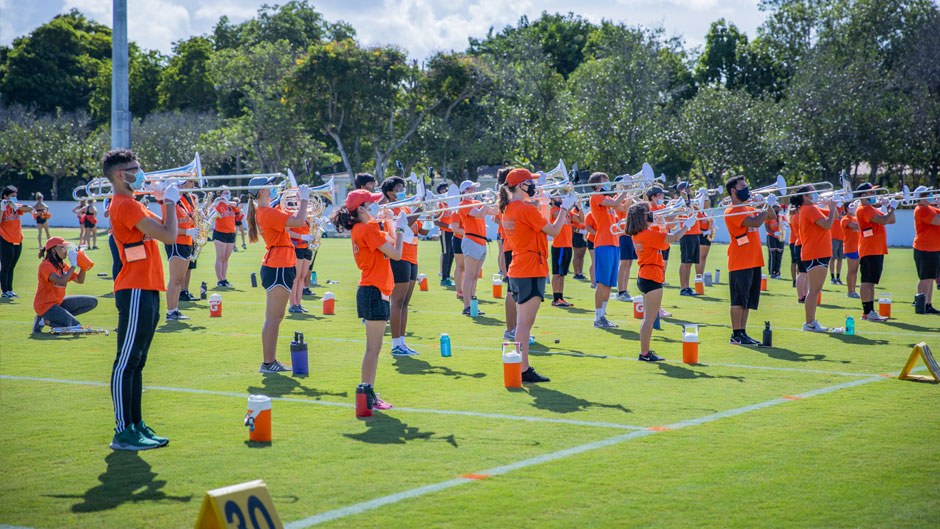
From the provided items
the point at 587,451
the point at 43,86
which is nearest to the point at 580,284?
the point at 587,451

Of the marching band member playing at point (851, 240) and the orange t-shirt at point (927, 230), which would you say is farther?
the marching band member playing at point (851, 240)

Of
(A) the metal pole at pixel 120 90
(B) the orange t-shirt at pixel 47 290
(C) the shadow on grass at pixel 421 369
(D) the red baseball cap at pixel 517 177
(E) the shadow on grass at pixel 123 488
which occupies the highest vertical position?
(A) the metal pole at pixel 120 90

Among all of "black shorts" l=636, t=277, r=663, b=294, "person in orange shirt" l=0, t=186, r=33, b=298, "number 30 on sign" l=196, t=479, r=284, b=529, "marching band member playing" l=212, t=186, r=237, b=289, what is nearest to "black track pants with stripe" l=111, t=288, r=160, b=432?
"number 30 on sign" l=196, t=479, r=284, b=529

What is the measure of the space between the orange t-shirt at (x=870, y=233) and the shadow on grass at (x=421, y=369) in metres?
7.98

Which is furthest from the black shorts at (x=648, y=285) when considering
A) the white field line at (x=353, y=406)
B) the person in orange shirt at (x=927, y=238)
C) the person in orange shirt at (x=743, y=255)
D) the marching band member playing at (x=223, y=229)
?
the marching band member playing at (x=223, y=229)

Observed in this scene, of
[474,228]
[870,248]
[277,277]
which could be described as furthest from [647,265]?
[870,248]

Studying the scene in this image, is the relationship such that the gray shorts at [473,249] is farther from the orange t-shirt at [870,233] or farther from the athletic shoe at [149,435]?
the athletic shoe at [149,435]

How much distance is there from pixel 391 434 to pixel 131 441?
1.89 metres

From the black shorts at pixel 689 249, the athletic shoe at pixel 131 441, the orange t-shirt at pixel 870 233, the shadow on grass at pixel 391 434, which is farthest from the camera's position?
the black shorts at pixel 689 249

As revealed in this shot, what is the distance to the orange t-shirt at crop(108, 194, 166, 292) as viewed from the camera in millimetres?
6457

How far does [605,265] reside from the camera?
13.2 meters

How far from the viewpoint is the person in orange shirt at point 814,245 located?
1250 centimetres

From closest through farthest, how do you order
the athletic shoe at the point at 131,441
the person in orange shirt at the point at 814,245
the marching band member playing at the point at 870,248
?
the athletic shoe at the point at 131,441 < the person in orange shirt at the point at 814,245 < the marching band member playing at the point at 870,248

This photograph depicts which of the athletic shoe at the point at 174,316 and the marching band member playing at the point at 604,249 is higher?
the marching band member playing at the point at 604,249
